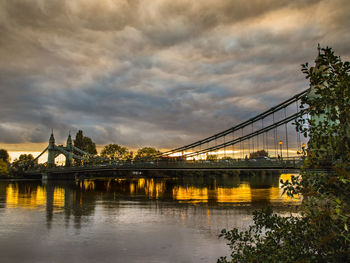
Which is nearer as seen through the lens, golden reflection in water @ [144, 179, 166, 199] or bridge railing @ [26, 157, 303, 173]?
bridge railing @ [26, 157, 303, 173]

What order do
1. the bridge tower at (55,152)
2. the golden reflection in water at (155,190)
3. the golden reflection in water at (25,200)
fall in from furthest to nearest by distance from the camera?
1. the bridge tower at (55,152)
2. the golden reflection in water at (155,190)
3. the golden reflection in water at (25,200)

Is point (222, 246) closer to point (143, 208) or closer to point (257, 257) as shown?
point (257, 257)

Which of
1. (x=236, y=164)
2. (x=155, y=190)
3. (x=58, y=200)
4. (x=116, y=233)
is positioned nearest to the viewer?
(x=116, y=233)

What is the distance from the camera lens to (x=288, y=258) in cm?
472

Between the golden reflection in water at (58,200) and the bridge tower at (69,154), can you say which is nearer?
the golden reflection in water at (58,200)

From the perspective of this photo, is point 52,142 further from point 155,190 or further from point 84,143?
point 155,190

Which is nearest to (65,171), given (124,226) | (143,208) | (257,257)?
(143,208)

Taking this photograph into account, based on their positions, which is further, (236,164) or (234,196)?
(234,196)

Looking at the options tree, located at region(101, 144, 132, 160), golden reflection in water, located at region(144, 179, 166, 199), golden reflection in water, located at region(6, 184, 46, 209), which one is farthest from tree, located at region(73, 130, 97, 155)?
golden reflection in water, located at region(6, 184, 46, 209)

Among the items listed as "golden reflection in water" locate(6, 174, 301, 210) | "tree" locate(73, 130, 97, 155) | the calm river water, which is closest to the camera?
the calm river water

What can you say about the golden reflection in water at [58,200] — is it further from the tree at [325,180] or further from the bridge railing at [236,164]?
the tree at [325,180]

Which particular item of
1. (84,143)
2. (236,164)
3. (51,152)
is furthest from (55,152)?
(236,164)

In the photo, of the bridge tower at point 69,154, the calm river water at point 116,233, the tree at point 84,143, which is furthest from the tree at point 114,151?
the calm river water at point 116,233

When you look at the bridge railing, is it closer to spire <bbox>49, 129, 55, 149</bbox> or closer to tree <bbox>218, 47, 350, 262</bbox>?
tree <bbox>218, 47, 350, 262</bbox>
